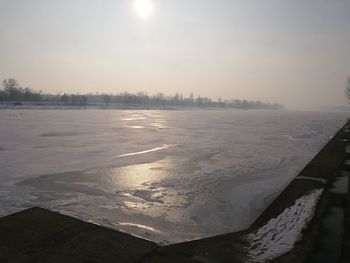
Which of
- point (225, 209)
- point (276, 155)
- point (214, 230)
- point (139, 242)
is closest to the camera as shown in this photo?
point (139, 242)

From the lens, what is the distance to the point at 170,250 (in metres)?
4.61

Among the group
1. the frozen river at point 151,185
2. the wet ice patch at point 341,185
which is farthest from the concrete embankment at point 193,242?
the wet ice patch at point 341,185

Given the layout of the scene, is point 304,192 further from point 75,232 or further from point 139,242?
point 75,232

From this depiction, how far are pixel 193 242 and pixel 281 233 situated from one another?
1437 millimetres

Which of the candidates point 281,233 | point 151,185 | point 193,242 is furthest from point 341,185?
point 193,242

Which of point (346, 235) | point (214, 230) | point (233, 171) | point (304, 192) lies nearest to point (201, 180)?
point (233, 171)

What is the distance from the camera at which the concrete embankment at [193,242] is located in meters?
4.33

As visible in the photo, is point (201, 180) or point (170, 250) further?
point (201, 180)

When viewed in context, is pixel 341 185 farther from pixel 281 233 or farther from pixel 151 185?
pixel 151 185

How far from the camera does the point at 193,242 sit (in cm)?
496

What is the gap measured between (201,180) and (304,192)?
9.38 ft

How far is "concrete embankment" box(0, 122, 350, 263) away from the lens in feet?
14.2

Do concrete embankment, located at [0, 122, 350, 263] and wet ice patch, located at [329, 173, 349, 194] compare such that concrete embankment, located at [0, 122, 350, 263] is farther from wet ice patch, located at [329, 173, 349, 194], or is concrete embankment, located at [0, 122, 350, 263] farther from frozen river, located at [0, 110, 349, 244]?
wet ice patch, located at [329, 173, 349, 194]

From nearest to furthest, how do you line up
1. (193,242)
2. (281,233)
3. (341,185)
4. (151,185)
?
(193,242) < (281,233) < (341,185) < (151,185)
